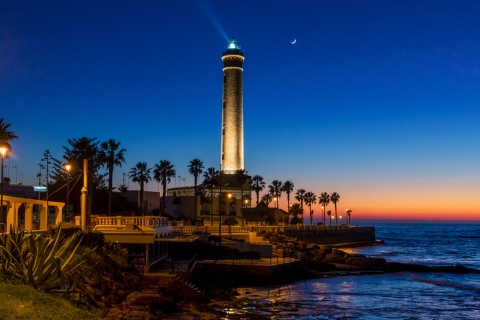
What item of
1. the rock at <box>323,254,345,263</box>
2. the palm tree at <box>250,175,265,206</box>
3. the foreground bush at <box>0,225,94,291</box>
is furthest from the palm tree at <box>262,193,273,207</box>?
the foreground bush at <box>0,225,94,291</box>

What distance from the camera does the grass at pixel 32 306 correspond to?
53.4 feet

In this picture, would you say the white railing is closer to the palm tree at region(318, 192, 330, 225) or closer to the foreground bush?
the foreground bush

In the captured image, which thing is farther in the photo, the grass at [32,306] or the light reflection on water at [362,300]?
the light reflection on water at [362,300]

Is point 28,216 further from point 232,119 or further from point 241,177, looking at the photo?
point 232,119

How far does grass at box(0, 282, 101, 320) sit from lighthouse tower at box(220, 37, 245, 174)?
112m

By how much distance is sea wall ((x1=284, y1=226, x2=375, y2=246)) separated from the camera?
102 meters

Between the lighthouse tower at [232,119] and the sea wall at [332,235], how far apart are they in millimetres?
29012

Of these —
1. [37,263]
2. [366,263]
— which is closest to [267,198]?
[366,263]

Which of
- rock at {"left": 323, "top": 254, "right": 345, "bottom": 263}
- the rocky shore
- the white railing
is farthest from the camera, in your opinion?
rock at {"left": 323, "top": 254, "right": 345, "bottom": 263}

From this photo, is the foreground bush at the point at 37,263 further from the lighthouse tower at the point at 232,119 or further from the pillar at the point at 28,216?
the lighthouse tower at the point at 232,119

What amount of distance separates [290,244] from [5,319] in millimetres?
59179

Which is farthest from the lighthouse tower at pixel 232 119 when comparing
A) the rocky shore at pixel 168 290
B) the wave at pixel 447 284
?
the rocky shore at pixel 168 290

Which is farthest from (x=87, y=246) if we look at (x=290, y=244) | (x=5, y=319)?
(x=290, y=244)

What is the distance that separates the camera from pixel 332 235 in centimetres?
11469
